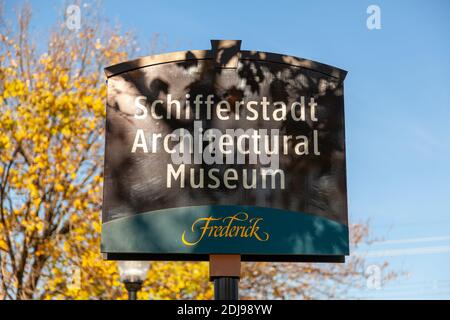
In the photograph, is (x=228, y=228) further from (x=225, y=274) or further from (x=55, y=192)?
(x=55, y=192)

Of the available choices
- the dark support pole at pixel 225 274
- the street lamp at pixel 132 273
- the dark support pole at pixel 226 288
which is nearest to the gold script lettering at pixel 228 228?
the dark support pole at pixel 225 274

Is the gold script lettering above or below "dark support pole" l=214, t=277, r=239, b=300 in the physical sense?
above

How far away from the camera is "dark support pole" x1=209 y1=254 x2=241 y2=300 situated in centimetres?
589

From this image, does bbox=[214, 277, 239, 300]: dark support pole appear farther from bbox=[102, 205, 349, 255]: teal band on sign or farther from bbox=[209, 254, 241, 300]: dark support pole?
bbox=[102, 205, 349, 255]: teal band on sign

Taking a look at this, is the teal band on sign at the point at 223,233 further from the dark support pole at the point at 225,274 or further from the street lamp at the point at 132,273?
the street lamp at the point at 132,273

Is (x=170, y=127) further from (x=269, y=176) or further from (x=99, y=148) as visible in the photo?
(x=99, y=148)

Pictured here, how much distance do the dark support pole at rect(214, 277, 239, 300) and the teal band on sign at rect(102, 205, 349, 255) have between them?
0.85 ft

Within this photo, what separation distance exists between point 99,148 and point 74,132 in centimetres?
101

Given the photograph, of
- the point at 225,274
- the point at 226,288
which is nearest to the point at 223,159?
the point at 225,274

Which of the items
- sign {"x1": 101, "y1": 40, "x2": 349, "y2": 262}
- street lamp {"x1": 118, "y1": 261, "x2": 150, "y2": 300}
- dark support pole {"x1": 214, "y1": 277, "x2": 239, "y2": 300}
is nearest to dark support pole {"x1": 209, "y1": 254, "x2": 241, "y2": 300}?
dark support pole {"x1": 214, "y1": 277, "x2": 239, "y2": 300}

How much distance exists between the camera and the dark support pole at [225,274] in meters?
5.89

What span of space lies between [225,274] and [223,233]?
1.19ft

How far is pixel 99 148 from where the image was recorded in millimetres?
17500

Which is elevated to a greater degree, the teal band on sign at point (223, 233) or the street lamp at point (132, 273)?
the teal band on sign at point (223, 233)
